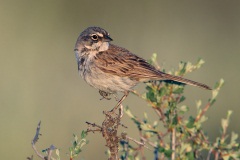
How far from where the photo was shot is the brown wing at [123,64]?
8.72 m

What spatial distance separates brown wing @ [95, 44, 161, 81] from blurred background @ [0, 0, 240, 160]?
2.40 meters

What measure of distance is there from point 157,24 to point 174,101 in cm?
1134

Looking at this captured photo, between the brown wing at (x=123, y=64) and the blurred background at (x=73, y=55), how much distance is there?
2402 mm

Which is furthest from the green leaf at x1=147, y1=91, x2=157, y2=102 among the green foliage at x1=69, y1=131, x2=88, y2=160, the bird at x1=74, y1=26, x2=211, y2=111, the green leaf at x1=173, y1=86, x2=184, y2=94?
the bird at x1=74, y1=26, x2=211, y2=111

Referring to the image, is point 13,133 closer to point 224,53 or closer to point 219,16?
point 224,53

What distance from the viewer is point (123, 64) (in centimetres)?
898

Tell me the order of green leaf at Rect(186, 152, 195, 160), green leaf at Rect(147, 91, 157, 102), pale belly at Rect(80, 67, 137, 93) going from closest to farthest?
green leaf at Rect(186, 152, 195, 160) < green leaf at Rect(147, 91, 157, 102) < pale belly at Rect(80, 67, 137, 93)

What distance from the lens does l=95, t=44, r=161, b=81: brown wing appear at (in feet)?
28.6

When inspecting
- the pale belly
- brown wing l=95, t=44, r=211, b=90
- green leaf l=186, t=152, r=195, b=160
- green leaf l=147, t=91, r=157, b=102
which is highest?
brown wing l=95, t=44, r=211, b=90

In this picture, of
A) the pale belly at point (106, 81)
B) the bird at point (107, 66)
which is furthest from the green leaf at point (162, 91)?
the pale belly at point (106, 81)

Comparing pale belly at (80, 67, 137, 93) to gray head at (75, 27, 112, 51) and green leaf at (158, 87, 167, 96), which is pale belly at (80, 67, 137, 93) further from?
green leaf at (158, 87, 167, 96)

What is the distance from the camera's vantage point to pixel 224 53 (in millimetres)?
14828

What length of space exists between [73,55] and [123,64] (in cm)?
597

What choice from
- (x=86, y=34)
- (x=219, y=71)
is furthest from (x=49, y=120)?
(x=219, y=71)
